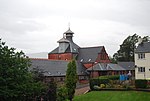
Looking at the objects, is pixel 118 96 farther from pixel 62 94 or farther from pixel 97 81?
pixel 97 81

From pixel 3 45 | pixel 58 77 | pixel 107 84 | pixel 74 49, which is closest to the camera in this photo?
pixel 3 45

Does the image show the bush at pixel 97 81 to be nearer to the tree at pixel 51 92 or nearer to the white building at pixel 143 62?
the white building at pixel 143 62

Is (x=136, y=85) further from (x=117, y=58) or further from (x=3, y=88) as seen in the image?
(x=117, y=58)

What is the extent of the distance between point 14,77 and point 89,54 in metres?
51.5

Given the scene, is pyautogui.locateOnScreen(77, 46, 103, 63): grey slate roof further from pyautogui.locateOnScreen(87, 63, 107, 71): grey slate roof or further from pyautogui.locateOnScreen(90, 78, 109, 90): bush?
pyautogui.locateOnScreen(90, 78, 109, 90): bush

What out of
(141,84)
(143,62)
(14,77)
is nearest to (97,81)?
(141,84)

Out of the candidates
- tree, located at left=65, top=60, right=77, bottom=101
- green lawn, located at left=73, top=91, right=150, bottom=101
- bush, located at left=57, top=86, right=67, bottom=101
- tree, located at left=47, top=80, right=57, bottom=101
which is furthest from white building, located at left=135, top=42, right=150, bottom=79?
tree, located at left=47, top=80, right=57, bottom=101

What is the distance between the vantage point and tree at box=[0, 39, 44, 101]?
52.9ft

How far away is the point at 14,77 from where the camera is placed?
661 inches

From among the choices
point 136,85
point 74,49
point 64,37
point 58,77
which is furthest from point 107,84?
point 64,37

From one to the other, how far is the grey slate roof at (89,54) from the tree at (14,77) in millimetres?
47378

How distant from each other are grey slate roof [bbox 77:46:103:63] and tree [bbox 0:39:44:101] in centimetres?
4738

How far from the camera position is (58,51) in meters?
69.7

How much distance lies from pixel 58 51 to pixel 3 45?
52380mm
